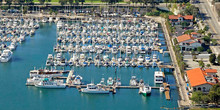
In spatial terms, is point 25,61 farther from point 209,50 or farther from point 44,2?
point 44,2

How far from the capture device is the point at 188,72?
158ft

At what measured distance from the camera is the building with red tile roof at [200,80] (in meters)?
44.7

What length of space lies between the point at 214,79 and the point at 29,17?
39408 mm

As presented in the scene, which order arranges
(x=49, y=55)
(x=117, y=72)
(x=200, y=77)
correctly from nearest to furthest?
(x=200, y=77) < (x=117, y=72) < (x=49, y=55)

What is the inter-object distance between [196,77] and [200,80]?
0.97 m

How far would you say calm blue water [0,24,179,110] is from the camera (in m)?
43.8

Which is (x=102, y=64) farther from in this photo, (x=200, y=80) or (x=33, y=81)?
(x=200, y=80)

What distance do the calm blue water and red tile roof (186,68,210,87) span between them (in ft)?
6.51

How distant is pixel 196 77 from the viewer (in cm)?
4628

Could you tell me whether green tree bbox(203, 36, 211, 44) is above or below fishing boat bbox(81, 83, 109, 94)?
above

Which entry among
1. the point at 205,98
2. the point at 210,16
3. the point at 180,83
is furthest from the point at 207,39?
the point at 205,98

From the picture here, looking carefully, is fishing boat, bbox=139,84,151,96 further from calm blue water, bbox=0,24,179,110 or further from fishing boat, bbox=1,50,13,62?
fishing boat, bbox=1,50,13,62

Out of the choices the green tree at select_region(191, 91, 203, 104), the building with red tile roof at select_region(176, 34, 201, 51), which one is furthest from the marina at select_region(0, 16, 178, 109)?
the building with red tile roof at select_region(176, 34, 201, 51)

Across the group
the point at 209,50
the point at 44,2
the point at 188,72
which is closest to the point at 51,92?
the point at 188,72
